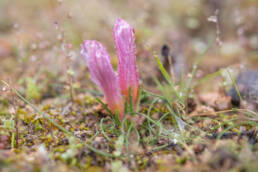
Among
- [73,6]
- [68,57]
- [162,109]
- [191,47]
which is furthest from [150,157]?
[73,6]

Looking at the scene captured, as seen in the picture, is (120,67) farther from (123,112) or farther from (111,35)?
(111,35)

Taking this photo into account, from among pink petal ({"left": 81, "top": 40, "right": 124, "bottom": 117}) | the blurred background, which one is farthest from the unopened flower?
the blurred background

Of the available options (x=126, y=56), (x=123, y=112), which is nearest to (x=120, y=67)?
(x=126, y=56)

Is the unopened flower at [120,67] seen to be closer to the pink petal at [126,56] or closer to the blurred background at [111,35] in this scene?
the pink petal at [126,56]

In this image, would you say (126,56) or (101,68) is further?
(126,56)

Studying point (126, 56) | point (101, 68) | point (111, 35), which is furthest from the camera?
point (111, 35)

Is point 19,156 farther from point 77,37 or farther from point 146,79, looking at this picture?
point 77,37

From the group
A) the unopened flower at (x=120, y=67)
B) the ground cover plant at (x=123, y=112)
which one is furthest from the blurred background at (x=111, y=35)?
the unopened flower at (x=120, y=67)
